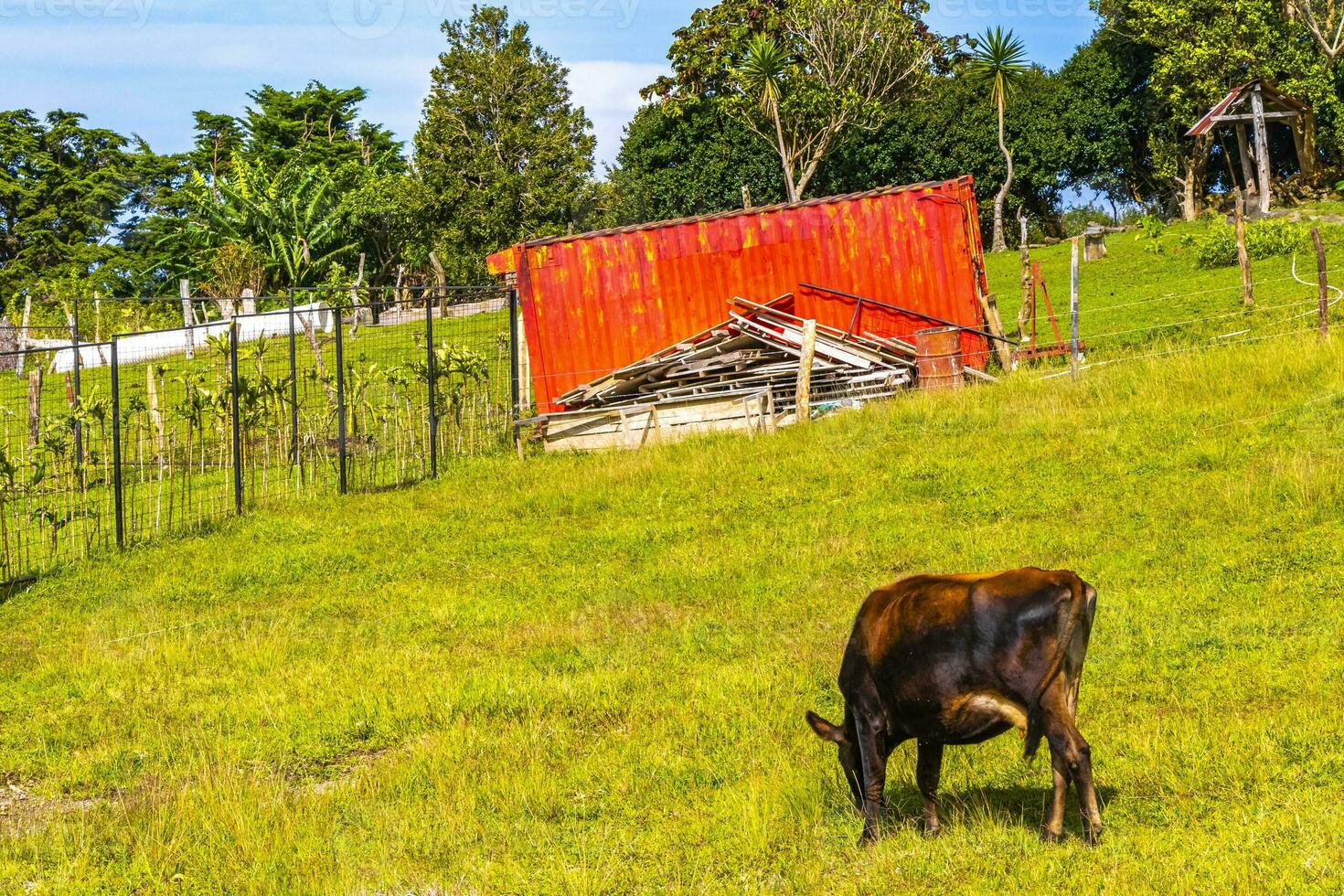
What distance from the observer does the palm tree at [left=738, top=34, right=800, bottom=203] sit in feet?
151

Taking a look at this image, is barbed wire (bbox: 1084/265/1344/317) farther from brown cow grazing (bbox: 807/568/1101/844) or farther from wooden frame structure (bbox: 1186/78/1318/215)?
brown cow grazing (bbox: 807/568/1101/844)

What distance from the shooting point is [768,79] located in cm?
4631

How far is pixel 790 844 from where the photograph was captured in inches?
234

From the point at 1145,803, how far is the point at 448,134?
44771 millimetres

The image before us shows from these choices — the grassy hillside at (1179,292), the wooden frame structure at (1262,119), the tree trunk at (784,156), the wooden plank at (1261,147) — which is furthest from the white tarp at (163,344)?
the wooden frame structure at (1262,119)

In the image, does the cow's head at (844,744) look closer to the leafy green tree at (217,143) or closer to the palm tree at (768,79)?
the palm tree at (768,79)

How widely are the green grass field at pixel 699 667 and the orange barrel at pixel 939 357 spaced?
2358mm

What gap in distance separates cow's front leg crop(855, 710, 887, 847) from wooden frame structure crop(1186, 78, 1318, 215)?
36.1m

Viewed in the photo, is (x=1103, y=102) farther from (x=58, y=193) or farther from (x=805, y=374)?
(x=58, y=193)

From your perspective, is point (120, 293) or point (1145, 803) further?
point (120, 293)

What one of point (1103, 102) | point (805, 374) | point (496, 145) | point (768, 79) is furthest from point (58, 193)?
point (805, 374)

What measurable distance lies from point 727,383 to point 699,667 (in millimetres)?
11316

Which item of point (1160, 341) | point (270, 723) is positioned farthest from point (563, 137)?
point (270, 723)

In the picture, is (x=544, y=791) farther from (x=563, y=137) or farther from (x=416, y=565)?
(x=563, y=137)
